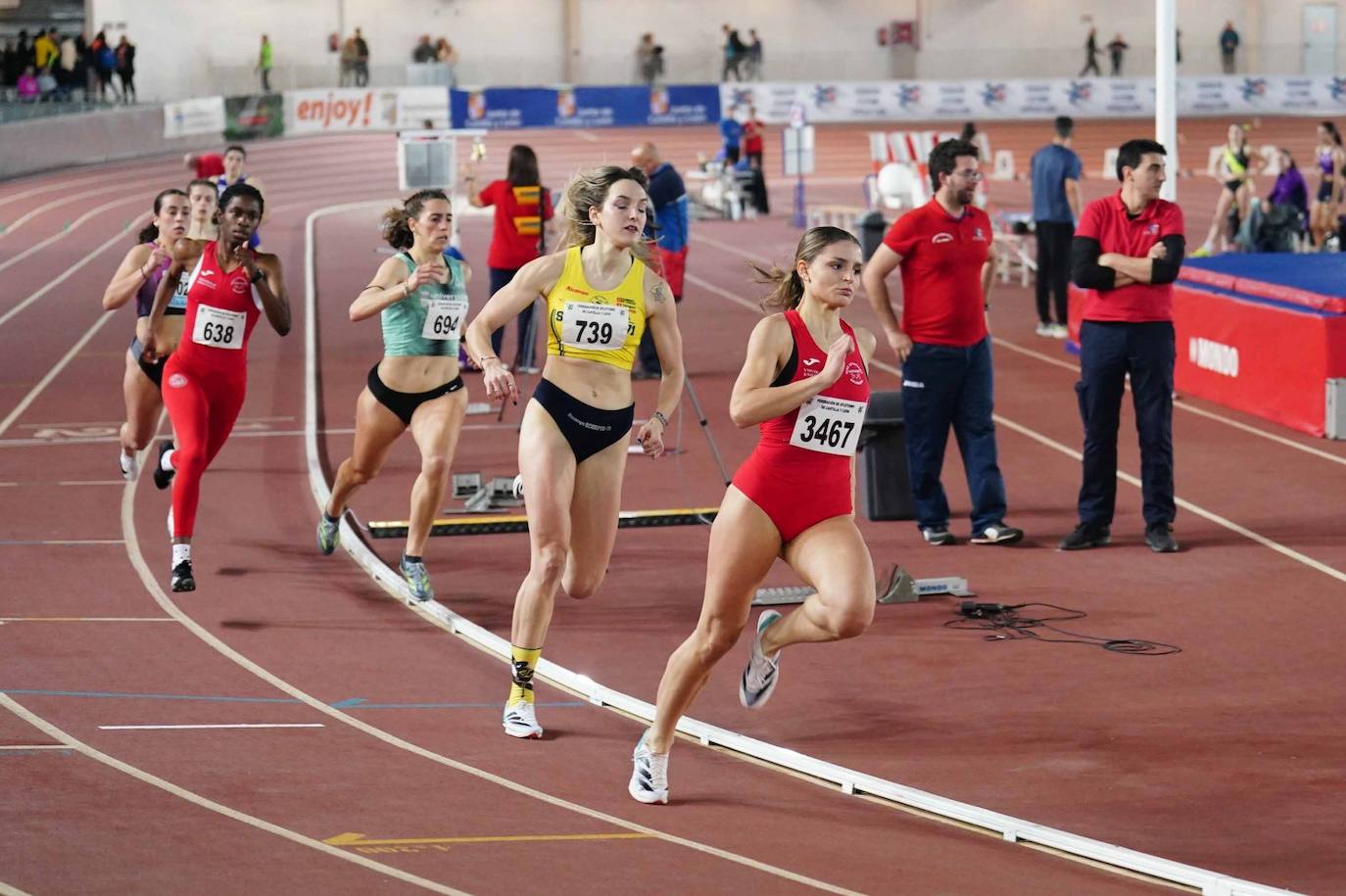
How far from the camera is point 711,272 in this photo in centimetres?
2773

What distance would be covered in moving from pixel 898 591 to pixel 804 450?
3.26 metres

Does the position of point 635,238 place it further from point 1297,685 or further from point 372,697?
point 1297,685

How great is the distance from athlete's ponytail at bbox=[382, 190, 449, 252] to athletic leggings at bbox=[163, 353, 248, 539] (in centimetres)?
110

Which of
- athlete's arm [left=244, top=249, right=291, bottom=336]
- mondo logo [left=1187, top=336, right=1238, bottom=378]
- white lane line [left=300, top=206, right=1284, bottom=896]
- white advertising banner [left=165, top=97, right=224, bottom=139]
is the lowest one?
white lane line [left=300, top=206, right=1284, bottom=896]

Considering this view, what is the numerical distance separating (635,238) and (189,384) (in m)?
3.47

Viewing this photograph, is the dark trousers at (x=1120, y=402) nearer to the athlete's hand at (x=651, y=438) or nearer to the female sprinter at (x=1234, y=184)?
the athlete's hand at (x=651, y=438)

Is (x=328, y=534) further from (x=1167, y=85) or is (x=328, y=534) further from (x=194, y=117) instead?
(x=194, y=117)

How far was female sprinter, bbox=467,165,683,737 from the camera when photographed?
7129 mm

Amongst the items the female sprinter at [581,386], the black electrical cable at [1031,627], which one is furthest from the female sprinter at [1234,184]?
the female sprinter at [581,386]

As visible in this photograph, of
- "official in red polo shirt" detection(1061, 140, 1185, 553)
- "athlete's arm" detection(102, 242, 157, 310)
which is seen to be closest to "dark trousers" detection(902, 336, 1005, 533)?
"official in red polo shirt" detection(1061, 140, 1185, 553)

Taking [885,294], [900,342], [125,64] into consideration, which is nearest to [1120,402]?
[900,342]

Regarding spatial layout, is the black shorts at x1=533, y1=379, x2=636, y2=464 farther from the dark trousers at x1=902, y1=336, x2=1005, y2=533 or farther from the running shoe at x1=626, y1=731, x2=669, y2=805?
the dark trousers at x1=902, y1=336, x2=1005, y2=533

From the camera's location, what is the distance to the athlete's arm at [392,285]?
8.80m

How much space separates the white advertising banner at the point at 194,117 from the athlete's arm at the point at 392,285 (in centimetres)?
3851
